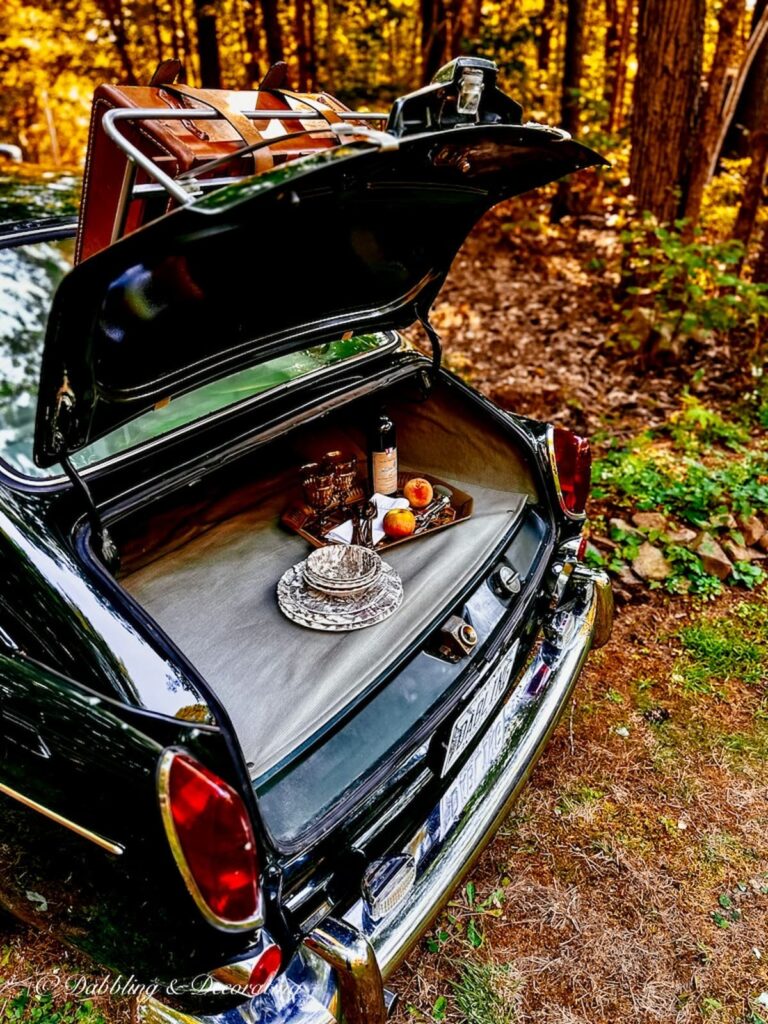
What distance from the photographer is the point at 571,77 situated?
26.1 ft

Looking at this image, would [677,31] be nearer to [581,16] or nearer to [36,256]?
[581,16]

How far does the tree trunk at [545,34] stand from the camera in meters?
9.11

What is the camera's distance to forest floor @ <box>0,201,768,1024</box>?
184 cm

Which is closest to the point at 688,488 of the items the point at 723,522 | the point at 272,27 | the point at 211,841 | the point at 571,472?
the point at 723,522

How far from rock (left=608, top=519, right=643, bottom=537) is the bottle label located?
1.40 meters

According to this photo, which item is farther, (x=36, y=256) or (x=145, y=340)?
(x=36, y=256)

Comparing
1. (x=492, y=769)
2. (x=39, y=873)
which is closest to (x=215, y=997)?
(x=39, y=873)

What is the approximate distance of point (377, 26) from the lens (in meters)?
9.59

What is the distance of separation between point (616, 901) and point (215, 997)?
1.25 m

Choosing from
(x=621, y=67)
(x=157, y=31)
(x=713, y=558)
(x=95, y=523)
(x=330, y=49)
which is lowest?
(x=713, y=558)

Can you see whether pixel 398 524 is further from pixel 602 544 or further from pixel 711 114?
pixel 711 114

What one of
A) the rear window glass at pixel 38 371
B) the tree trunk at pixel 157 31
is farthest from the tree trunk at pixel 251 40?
the rear window glass at pixel 38 371

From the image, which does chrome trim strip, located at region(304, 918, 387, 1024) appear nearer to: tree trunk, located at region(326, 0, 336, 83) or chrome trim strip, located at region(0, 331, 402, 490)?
chrome trim strip, located at region(0, 331, 402, 490)

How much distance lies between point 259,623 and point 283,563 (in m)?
0.31
